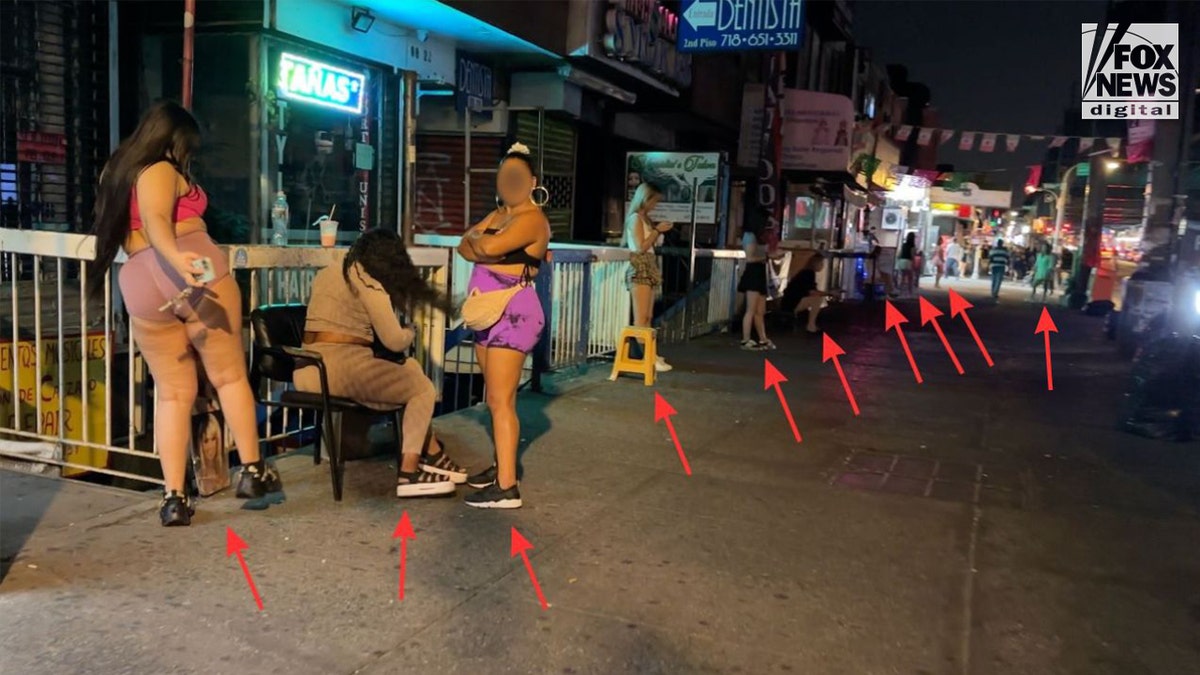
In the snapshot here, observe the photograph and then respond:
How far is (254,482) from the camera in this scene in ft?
14.6

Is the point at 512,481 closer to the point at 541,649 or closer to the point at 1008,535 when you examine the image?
the point at 541,649

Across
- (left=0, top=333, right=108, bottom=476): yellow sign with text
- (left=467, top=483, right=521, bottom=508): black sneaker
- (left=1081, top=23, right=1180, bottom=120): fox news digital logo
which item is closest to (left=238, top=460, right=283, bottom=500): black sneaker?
(left=467, top=483, right=521, bottom=508): black sneaker

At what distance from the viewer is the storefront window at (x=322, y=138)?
29.0ft

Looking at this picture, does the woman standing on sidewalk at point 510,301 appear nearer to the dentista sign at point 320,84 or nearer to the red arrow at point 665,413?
the red arrow at point 665,413

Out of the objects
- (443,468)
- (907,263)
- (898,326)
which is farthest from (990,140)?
(443,468)

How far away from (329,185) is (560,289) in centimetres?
302

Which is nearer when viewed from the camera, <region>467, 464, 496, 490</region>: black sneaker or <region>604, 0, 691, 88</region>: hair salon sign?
<region>467, 464, 496, 490</region>: black sneaker

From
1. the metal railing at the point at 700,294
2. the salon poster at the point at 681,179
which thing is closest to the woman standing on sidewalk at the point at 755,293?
the metal railing at the point at 700,294

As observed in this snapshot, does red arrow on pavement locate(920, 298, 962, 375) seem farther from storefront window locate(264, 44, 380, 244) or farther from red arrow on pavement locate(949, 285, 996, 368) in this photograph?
storefront window locate(264, 44, 380, 244)

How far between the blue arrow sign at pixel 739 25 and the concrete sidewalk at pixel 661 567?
20.5 ft

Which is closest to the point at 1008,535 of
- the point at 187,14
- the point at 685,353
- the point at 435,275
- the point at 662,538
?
the point at 662,538

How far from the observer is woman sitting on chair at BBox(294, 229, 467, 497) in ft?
15.7

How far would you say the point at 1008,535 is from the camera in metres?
4.77

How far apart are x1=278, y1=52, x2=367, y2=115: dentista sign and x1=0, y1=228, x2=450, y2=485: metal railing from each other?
3378 mm
